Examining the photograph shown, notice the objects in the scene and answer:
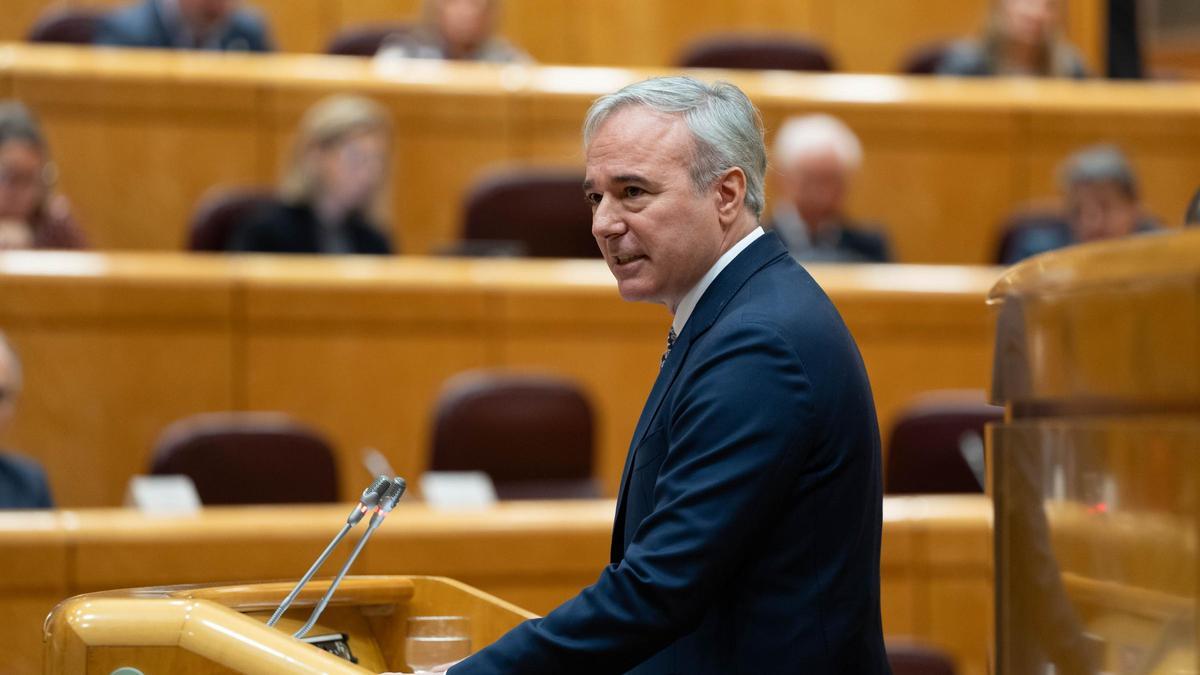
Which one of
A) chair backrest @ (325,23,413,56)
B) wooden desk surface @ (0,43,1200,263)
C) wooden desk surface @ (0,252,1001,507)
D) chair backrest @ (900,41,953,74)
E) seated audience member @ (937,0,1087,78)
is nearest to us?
wooden desk surface @ (0,252,1001,507)

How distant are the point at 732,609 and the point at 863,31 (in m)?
3.85

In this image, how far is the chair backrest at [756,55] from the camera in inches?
163

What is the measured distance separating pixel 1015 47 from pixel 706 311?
3.02 meters

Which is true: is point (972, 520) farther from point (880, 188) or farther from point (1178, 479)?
point (1178, 479)

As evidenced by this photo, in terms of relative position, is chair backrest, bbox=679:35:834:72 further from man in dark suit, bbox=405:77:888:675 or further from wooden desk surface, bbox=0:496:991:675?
man in dark suit, bbox=405:77:888:675

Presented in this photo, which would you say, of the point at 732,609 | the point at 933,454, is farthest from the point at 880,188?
the point at 732,609

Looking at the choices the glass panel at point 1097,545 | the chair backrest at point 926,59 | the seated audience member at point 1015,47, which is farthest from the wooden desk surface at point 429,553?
the chair backrest at point 926,59

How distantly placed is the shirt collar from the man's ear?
22 mm

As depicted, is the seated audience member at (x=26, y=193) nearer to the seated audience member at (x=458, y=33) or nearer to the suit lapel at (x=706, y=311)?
the seated audience member at (x=458, y=33)

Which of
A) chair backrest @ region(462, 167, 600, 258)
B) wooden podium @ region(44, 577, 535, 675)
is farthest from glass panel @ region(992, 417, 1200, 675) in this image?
chair backrest @ region(462, 167, 600, 258)

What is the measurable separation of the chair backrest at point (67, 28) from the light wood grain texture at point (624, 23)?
0.69 metres

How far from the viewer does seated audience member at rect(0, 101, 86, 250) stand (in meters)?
3.11

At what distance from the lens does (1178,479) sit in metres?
0.84

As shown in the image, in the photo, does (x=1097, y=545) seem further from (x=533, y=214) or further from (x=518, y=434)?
(x=533, y=214)
